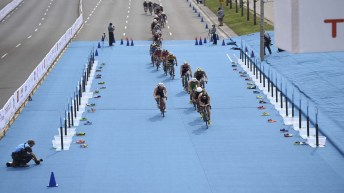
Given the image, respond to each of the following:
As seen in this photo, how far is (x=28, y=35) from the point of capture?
7394cm

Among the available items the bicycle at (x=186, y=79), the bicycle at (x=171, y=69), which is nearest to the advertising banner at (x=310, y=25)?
the bicycle at (x=186, y=79)

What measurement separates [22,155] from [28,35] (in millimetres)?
49638

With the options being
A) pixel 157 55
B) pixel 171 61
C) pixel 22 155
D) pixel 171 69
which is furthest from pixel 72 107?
pixel 157 55

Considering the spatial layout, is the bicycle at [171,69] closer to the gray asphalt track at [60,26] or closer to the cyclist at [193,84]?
the cyclist at [193,84]

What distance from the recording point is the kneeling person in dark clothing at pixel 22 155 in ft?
83.8

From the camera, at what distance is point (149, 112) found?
3547 cm

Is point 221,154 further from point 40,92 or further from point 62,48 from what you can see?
point 62,48

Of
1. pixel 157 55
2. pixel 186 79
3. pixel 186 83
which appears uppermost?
pixel 157 55

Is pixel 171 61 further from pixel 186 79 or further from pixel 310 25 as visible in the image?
pixel 310 25

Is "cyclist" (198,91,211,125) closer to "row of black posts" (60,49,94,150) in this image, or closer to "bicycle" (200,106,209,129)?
"bicycle" (200,106,209,129)

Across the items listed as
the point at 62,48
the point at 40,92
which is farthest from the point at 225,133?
the point at 62,48

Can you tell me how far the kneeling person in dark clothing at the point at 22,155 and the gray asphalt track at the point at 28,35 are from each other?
47.2 ft

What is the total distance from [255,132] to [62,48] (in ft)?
100

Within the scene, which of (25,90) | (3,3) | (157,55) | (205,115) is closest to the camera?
(205,115)
